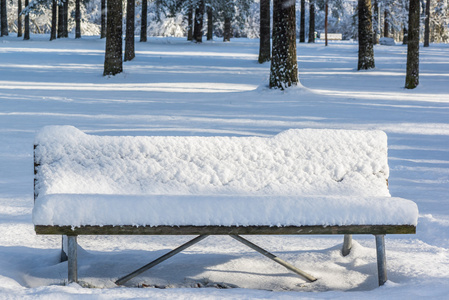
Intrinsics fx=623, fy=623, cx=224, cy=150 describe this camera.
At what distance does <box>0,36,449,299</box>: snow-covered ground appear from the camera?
4234 mm

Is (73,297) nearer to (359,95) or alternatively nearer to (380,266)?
(380,266)

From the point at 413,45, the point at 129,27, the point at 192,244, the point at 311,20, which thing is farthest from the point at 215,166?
the point at 311,20

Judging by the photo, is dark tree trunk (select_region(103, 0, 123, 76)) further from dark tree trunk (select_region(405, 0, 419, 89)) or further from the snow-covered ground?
dark tree trunk (select_region(405, 0, 419, 89))

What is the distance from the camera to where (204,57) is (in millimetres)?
26406

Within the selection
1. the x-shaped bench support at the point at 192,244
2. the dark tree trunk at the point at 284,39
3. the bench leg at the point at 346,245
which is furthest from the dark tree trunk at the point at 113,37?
the x-shaped bench support at the point at 192,244

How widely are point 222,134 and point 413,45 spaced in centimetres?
776

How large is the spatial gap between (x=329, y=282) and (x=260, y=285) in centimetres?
48

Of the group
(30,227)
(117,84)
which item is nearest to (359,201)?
(30,227)

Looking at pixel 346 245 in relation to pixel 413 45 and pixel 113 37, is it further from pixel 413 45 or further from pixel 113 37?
pixel 113 37

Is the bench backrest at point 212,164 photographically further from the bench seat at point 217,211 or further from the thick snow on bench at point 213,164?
the bench seat at point 217,211

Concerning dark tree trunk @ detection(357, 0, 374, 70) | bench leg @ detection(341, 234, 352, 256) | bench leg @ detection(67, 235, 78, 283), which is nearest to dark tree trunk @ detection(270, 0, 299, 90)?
dark tree trunk @ detection(357, 0, 374, 70)

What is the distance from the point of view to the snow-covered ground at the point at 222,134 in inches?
167

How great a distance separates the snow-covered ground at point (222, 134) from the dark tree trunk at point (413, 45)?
14.1 inches

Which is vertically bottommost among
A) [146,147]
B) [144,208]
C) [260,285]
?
[260,285]
